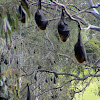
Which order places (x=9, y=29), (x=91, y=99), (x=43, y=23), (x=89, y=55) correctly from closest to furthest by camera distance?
(x=9, y=29) → (x=43, y=23) → (x=89, y=55) → (x=91, y=99)

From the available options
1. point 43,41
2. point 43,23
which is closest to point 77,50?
point 43,23

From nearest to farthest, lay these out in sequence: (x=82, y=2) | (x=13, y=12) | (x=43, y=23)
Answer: (x=13, y=12), (x=43, y=23), (x=82, y=2)

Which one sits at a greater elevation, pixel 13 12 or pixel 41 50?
pixel 13 12

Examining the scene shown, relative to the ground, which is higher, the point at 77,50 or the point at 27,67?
the point at 77,50

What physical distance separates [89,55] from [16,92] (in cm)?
1276

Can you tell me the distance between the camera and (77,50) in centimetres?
228

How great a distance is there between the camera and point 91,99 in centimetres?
2031

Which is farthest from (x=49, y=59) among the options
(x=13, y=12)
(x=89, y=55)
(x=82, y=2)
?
(x=13, y=12)

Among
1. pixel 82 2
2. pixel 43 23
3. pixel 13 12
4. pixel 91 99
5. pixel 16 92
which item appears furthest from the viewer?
pixel 91 99

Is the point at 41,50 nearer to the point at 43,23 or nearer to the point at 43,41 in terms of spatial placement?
the point at 43,41

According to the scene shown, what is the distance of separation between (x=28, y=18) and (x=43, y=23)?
21.0 inches

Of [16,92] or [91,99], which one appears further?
[91,99]

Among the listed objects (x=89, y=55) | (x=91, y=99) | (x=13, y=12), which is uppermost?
(x=13, y=12)

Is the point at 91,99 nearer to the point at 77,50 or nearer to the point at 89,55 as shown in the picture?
the point at 89,55
